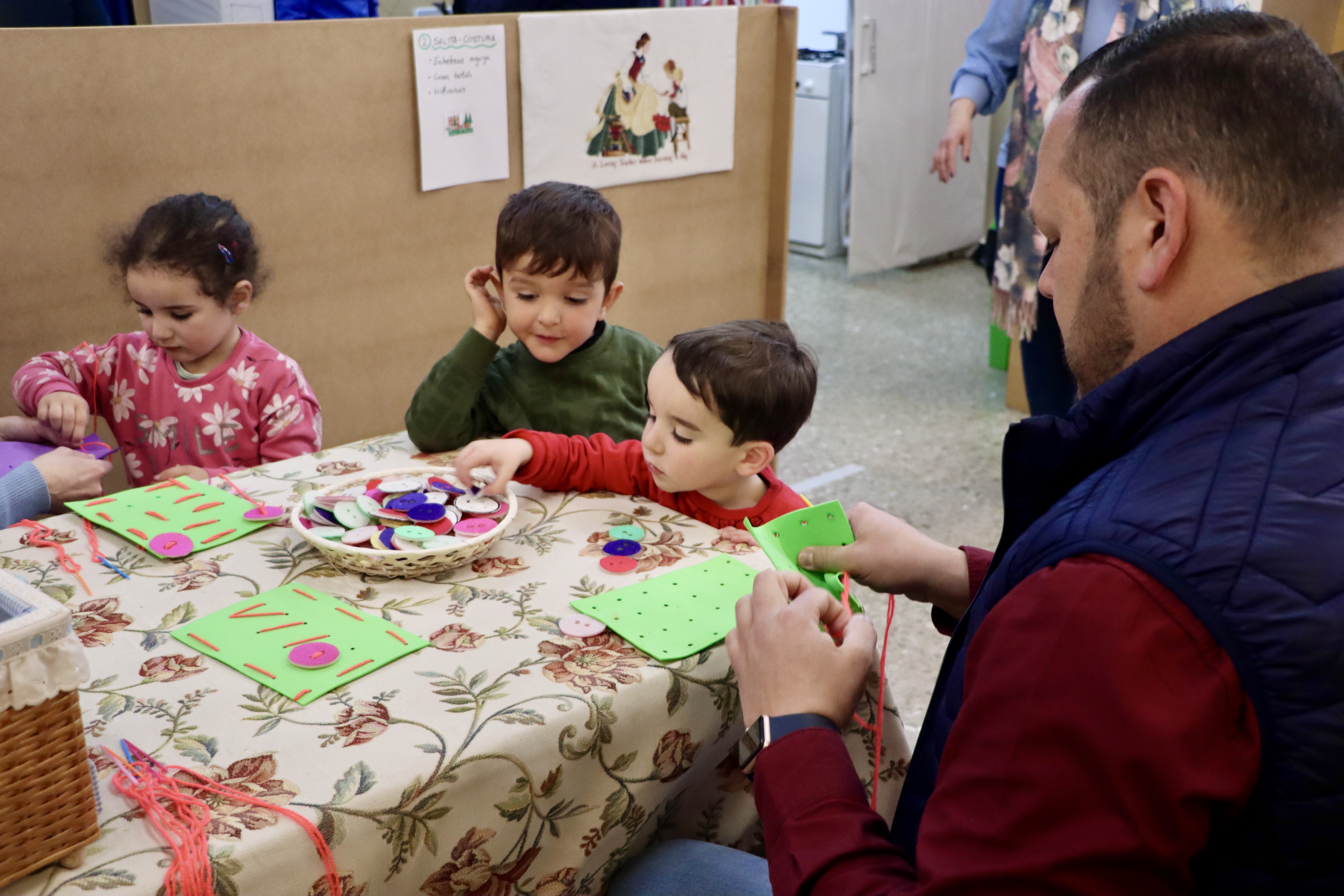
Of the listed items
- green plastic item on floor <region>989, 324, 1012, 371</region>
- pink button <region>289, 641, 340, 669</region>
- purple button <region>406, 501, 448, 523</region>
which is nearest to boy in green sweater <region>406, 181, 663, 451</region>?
purple button <region>406, 501, 448, 523</region>

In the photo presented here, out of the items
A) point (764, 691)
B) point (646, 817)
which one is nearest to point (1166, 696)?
point (764, 691)

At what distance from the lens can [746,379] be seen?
48.2 inches

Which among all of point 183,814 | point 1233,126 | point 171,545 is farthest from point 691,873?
point 1233,126

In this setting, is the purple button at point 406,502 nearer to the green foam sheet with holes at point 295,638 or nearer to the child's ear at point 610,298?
the green foam sheet with holes at point 295,638

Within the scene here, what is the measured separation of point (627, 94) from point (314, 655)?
1959mm

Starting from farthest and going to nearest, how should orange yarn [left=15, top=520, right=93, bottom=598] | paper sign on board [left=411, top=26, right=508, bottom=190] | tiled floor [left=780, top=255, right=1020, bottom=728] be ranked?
1. tiled floor [left=780, top=255, right=1020, bottom=728]
2. paper sign on board [left=411, top=26, right=508, bottom=190]
3. orange yarn [left=15, top=520, right=93, bottom=598]

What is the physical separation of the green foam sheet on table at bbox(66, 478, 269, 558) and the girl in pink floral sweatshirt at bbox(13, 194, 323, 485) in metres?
0.38

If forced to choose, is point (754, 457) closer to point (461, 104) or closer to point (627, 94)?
point (461, 104)

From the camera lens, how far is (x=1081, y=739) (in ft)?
1.97

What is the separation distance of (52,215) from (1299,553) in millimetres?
1883

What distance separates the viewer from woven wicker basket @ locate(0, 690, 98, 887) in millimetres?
643

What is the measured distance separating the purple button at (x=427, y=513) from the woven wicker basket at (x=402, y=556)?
62 millimetres

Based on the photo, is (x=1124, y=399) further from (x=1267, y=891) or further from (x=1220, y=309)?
(x=1267, y=891)

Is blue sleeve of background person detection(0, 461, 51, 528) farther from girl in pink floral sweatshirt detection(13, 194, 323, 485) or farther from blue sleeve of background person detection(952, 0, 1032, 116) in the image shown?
blue sleeve of background person detection(952, 0, 1032, 116)
